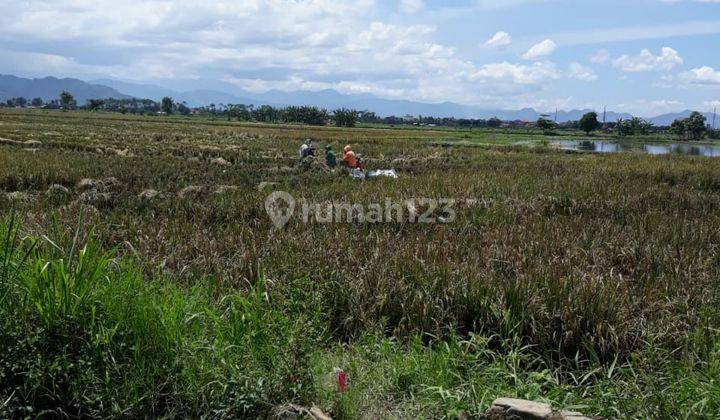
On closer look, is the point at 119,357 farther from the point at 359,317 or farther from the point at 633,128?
the point at 633,128

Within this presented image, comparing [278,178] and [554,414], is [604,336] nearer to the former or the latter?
[554,414]

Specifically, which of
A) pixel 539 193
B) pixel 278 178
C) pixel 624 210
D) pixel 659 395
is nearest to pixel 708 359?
pixel 659 395

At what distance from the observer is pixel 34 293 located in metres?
2.85

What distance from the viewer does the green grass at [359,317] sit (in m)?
2.70

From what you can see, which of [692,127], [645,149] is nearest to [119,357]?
[645,149]

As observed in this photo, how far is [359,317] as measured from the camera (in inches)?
163

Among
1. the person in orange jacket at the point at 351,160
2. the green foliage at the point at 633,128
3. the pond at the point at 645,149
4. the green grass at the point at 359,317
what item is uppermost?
the green foliage at the point at 633,128

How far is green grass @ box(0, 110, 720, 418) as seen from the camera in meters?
2.70

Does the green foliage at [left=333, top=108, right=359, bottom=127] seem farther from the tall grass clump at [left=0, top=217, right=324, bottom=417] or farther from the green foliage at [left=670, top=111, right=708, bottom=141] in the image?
the tall grass clump at [left=0, top=217, right=324, bottom=417]

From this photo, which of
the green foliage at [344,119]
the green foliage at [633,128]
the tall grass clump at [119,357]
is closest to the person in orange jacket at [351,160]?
the tall grass clump at [119,357]

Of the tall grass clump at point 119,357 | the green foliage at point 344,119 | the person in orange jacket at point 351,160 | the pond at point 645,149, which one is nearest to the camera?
Answer: the tall grass clump at point 119,357

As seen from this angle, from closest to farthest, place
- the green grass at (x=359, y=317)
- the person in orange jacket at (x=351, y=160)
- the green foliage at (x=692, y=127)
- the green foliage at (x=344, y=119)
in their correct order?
1. the green grass at (x=359, y=317)
2. the person in orange jacket at (x=351, y=160)
3. the green foliage at (x=692, y=127)
4. the green foliage at (x=344, y=119)

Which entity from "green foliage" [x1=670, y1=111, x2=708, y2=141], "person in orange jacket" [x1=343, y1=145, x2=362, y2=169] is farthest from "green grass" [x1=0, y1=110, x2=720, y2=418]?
"green foliage" [x1=670, y1=111, x2=708, y2=141]

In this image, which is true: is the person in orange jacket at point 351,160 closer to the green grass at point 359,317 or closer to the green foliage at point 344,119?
the green grass at point 359,317
